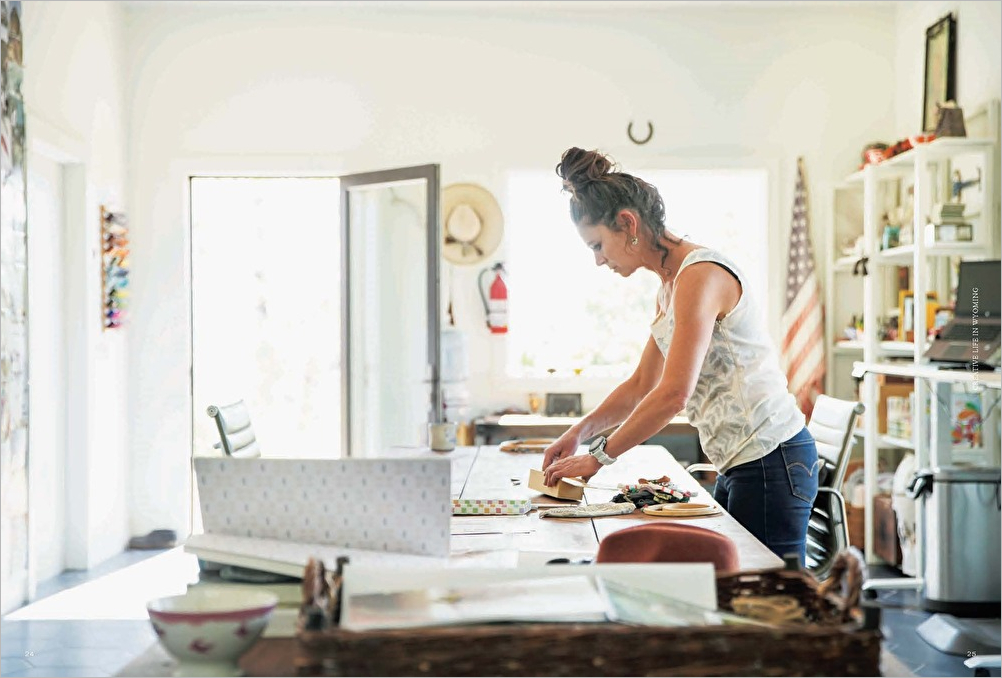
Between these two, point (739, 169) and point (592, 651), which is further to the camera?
point (739, 169)

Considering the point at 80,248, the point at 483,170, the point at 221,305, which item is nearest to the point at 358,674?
the point at 80,248

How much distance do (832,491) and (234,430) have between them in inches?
72.1

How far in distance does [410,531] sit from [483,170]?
15.9 feet

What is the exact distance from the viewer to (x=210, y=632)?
1.05 m

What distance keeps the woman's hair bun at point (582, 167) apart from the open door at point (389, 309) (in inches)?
121

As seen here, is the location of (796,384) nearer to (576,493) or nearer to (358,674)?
(576,493)

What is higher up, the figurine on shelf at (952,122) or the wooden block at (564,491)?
the figurine on shelf at (952,122)

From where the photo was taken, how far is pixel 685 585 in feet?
3.65

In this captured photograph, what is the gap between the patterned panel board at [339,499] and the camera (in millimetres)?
1318

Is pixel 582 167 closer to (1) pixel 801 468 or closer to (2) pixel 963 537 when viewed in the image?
(1) pixel 801 468

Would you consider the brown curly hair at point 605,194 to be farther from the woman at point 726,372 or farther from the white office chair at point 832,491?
the white office chair at point 832,491

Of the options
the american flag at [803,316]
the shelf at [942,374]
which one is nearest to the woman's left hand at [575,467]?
the shelf at [942,374]

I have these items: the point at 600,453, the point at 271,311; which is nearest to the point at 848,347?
the point at 600,453

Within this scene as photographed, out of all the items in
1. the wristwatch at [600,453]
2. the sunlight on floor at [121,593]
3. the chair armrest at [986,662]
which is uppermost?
the wristwatch at [600,453]
